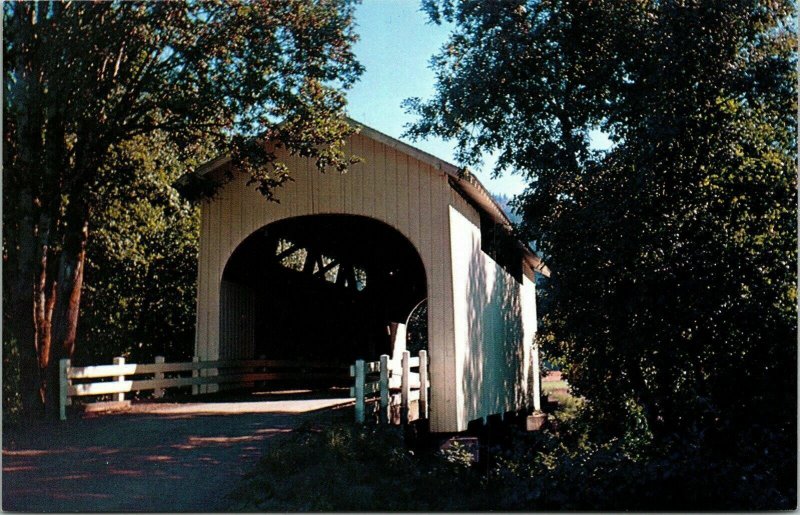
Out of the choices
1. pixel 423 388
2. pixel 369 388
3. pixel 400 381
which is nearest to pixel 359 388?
pixel 369 388

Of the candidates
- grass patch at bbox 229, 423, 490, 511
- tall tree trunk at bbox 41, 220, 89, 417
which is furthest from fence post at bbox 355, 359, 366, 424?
tall tree trunk at bbox 41, 220, 89, 417

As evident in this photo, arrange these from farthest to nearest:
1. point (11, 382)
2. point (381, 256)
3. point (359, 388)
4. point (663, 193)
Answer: point (381, 256) < point (11, 382) < point (663, 193) < point (359, 388)

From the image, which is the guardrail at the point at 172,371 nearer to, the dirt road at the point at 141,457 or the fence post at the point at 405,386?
the dirt road at the point at 141,457

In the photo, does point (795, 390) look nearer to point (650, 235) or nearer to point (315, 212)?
point (650, 235)

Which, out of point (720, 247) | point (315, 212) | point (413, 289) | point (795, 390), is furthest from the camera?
point (413, 289)

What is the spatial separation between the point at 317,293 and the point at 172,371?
16.6 ft

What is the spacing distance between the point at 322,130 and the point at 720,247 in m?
5.43

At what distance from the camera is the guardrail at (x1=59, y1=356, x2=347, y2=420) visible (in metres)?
11.3

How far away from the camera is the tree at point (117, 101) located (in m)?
10.6

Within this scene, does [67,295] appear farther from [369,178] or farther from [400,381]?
[400,381]

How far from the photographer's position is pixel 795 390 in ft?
30.9

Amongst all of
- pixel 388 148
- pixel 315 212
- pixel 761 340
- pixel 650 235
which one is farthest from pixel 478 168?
pixel 761 340

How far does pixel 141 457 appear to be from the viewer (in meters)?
8.66

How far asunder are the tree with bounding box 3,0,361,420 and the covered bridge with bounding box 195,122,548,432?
0.54 meters
